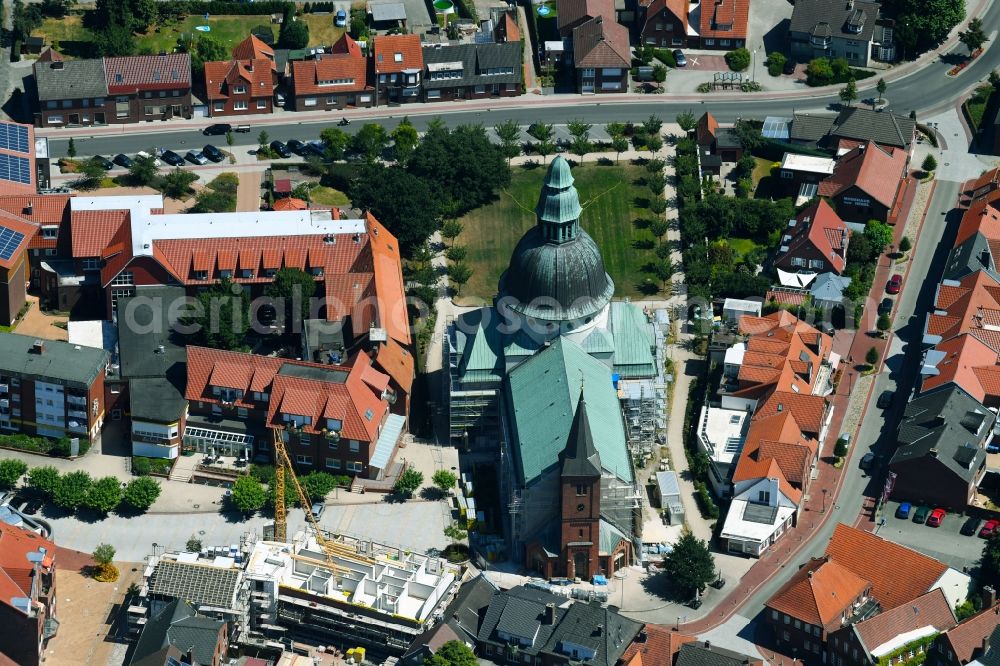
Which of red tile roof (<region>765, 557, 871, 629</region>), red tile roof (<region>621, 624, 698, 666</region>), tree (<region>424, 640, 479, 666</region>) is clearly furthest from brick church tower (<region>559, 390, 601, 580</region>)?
red tile roof (<region>765, 557, 871, 629</region>)

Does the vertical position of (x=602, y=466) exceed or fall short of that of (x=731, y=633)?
it exceeds it

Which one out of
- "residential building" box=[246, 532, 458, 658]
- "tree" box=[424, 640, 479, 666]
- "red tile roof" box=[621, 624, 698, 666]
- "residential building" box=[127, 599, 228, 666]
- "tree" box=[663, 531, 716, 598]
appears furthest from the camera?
"tree" box=[663, 531, 716, 598]

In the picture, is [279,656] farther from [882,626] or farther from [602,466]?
[882,626]

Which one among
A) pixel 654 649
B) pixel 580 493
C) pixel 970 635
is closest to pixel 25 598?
pixel 580 493

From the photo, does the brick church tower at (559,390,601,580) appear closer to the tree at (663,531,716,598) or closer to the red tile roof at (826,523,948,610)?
the tree at (663,531,716,598)

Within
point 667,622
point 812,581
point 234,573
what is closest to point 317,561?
point 234,573

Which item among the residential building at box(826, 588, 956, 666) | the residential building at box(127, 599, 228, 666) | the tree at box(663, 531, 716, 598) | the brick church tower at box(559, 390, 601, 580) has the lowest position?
the residential building at box(127, 599, 228, 666)

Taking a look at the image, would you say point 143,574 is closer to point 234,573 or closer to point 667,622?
point 234,573
